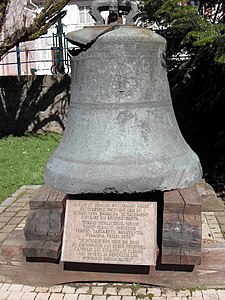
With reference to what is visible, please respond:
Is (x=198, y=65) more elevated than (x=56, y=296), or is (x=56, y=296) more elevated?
(x=198, y=65)

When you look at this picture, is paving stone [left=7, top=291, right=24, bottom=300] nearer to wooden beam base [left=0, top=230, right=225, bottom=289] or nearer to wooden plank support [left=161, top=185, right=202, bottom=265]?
wooden beam base [left=0, top=230, right=225, bottom=289]

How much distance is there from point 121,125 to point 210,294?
1270mm

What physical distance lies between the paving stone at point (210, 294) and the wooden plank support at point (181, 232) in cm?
27

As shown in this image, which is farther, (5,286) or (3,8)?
(3,8)

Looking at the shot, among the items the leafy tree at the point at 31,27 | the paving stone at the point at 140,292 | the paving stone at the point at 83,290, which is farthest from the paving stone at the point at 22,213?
the leafy tree at the point at 31,27

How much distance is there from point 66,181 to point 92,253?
0.52 meters

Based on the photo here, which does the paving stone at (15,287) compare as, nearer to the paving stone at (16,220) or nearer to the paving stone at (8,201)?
the paving stone at (16,220)

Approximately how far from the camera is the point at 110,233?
2939mm

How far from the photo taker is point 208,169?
6387 mm

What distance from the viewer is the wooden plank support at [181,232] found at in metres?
2.77

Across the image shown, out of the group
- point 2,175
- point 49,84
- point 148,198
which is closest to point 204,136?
point 49,84

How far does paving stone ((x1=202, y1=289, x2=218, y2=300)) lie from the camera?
2.86 metres

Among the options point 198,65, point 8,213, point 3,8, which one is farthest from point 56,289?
point 3,8

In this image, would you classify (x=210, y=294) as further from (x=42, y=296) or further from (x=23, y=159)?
(x=23, y=159)
